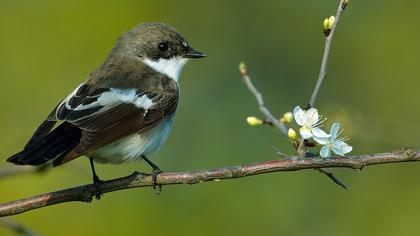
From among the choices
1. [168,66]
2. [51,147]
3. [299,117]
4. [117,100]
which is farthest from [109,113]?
[299,117]

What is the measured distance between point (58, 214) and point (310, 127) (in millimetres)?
3619

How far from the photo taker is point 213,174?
14.8 feet

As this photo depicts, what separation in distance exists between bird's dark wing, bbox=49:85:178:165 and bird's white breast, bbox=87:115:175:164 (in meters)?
0.07

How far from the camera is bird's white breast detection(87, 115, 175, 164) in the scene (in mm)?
5504

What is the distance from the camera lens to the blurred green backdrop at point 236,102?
713 centimetres

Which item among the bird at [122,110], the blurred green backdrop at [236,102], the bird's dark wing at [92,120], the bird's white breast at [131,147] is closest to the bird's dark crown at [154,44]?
the bird at [122,110]

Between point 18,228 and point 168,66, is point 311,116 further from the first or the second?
point 168,66

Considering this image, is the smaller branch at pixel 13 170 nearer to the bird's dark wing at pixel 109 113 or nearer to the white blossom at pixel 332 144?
the bird's dark wing at pixel 109 113

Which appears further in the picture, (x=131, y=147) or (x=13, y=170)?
(x=131, y=147)

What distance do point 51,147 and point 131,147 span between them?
0.84 meters

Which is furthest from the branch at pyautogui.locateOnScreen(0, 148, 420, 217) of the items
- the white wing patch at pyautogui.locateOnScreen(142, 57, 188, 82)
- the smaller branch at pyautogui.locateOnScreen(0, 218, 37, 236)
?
the white wing patch at pyautogui.locateOnScreen(142, 57, 188, 82)

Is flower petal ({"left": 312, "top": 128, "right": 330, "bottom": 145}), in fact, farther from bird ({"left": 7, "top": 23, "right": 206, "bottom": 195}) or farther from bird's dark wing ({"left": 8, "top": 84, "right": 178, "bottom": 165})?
bird's dark wing ({"left": 8, "top": 84, "right": 178, "bottom": 165})

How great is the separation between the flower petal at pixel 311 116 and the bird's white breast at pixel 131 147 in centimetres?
172

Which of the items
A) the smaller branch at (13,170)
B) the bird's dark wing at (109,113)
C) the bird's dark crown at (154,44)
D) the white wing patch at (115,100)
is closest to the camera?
the bird's dark wing at (109,113)
